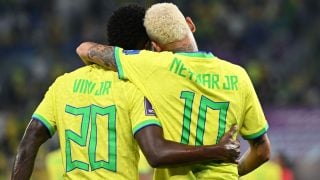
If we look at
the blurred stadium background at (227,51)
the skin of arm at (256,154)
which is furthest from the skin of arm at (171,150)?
the blurred stadium background at (227,51)

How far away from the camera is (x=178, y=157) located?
4766 mm

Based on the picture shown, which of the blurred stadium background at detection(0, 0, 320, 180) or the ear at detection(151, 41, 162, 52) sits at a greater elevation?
the ear at detection(151, 41, 162, 52)

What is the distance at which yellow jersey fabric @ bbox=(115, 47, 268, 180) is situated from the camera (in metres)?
4.88

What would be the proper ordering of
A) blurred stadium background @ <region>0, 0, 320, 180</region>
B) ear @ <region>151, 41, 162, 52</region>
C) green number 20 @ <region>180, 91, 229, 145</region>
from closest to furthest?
green number 20 @ <region>180, 91, 229, 145</region>, ear @ <region>151, 41, 162, 52</region>, blurred stadium background @ <region>0, 0, 320, 180</region>

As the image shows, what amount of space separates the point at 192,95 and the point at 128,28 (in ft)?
1.65

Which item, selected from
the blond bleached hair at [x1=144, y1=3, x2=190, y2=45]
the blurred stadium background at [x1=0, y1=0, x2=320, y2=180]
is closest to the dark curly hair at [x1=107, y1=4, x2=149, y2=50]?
the blond bleached hair at [x1=144, y1=3, x2=190, y2=45]

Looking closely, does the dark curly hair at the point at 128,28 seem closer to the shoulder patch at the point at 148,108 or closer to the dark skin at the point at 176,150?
the shoulder patch at the point at 148,108

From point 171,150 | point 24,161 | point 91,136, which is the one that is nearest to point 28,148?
point 24,161

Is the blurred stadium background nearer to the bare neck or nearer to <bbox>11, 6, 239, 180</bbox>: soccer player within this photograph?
<bbox>11, 6, 239, 180</bbox>: soccer player

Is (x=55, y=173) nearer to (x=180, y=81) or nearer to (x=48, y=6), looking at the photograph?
(x=180, y=81)

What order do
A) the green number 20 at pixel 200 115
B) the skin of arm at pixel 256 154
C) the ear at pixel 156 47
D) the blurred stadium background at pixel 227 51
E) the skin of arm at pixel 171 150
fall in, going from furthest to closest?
the blurred stadium background at pixel 227 51, the skin of arm at pixel 256 154, the ear at pixel 156 47, the green number 20 at pixel 200 115, the skin of arm at pixel 171 150

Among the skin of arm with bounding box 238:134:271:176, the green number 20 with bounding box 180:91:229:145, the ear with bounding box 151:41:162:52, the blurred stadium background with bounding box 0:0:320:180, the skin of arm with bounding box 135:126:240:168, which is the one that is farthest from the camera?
the blurred stadium background with bounding box 0:0:320:180

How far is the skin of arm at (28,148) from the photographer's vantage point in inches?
199

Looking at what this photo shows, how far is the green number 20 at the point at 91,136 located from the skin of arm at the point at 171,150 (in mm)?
174
